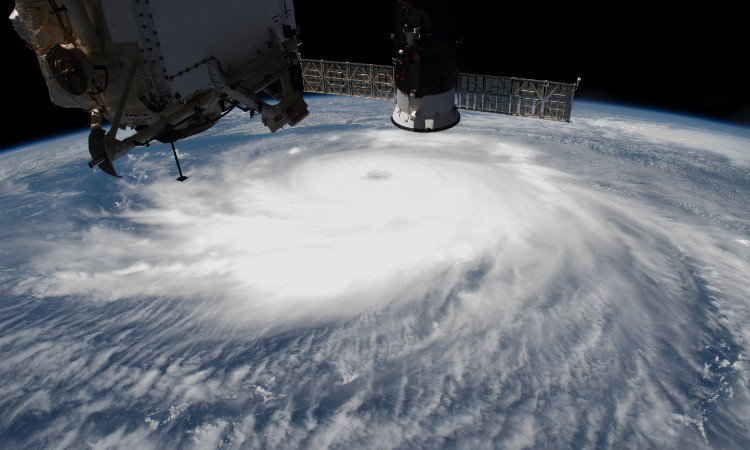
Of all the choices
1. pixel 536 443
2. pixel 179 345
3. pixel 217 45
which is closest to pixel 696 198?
pixel 536 443

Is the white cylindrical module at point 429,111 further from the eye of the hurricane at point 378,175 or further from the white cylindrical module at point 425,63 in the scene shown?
the eye of the hurricane at point 378,175

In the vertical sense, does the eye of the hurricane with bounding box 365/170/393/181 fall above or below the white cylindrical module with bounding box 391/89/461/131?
below

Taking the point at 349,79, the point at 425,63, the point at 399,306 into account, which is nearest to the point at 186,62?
the point at 425,63

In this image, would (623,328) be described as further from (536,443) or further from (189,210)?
(189,210)

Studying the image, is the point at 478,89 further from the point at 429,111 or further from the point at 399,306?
the point at 399,306

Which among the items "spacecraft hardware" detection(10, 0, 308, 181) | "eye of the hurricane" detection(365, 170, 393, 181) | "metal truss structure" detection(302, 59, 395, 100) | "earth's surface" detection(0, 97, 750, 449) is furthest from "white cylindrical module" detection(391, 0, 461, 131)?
"eye of the hurricane" detection(365, 170, 393, 181)

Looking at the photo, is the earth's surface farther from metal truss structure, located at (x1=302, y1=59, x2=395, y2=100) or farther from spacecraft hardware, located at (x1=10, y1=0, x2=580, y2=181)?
spacecraft hardware, located at (x1=10, y1=0, x2=580, y2=181)

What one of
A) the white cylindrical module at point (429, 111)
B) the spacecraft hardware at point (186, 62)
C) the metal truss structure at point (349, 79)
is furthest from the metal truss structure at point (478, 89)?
the spacecraft hardware at point (186, 62)
